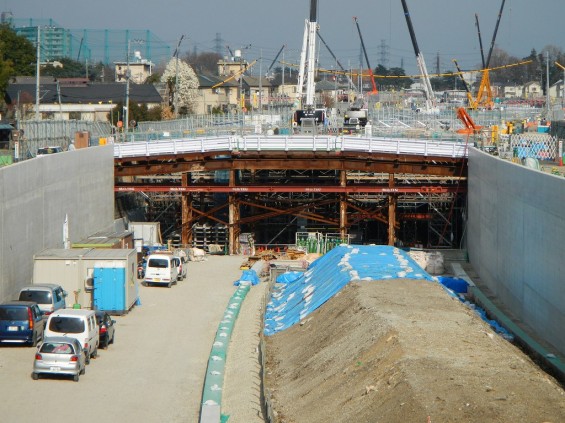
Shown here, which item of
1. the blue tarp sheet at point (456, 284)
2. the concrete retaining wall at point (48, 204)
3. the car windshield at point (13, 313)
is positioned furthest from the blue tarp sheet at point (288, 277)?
the car windshield at point (13, 313)

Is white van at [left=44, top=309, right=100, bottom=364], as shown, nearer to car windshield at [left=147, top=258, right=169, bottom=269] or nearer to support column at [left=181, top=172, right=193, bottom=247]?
car windshield at [left=147, top=258, right=169, bottom=269]

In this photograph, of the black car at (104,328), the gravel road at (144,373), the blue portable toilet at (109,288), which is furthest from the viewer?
the blue portable toilet at (109,288)

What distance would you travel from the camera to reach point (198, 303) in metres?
29.3

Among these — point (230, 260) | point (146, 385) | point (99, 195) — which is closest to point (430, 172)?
point (230, 260)

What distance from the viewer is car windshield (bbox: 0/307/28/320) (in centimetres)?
2194

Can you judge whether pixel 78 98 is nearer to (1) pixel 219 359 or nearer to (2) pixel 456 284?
(2) pixel 456 284

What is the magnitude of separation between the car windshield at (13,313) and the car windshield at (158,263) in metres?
10.0

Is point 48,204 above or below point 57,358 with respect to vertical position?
above

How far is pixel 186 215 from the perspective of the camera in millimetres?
40812

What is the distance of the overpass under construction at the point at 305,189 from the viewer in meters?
39.6

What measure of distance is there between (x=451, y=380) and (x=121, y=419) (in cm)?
564

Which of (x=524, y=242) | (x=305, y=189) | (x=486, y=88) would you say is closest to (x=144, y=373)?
(x=524, y=242)

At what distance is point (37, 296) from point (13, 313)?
6.09ft

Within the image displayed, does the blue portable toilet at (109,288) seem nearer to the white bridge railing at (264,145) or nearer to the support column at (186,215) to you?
the support column at (186,215)
